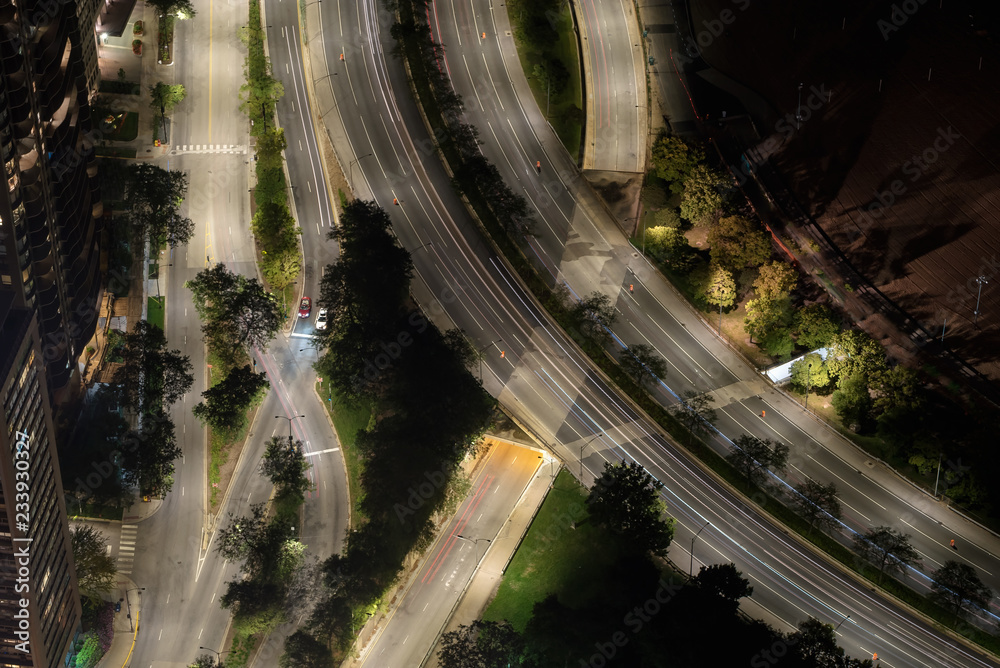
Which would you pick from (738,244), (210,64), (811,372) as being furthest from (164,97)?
(811,372)

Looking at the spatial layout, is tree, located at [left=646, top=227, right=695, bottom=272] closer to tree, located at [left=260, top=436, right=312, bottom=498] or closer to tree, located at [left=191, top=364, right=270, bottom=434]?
tree, located at [left=260, top=436, right=312, bottom=498]

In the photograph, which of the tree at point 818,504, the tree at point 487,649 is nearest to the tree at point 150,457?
the tree at point 487,649

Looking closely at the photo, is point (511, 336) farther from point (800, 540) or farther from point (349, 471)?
point (800, 540)

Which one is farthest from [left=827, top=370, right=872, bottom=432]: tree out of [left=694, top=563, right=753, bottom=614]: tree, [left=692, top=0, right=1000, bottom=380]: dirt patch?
[left=694, top=563, right=753, bottom=614]: tree

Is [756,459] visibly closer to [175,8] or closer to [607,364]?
[607,364]

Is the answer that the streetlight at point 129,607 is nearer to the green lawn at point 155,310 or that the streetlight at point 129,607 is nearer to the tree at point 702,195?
the green lawn at point 155,310
